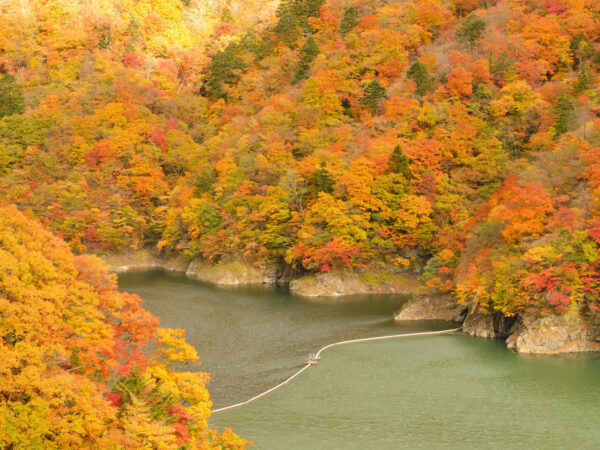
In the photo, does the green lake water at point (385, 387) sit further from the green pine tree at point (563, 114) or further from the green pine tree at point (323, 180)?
the green pine tree at point (563, 114)

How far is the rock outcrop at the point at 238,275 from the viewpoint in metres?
51.9

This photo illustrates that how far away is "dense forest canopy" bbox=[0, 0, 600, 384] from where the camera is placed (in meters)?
34.9

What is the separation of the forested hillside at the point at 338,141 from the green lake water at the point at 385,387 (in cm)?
450

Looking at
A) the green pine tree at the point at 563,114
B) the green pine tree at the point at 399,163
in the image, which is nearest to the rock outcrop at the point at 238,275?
the green pine tree at the point at 399,163

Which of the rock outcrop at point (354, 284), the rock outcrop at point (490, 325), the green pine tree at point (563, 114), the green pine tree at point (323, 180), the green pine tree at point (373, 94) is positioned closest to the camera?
the rock outcrop at point (490, 325)

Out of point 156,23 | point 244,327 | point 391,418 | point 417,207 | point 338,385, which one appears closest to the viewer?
point 391,418

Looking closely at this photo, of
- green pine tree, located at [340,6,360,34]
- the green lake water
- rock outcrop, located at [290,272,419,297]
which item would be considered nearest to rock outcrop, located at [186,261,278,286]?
rock outcrop, located at [290,272,419,297]

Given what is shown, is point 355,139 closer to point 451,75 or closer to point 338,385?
point 451,75

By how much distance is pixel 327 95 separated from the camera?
5934 cm

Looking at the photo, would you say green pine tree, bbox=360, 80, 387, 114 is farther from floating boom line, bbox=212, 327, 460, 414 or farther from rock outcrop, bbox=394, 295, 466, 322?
floating boom line, bbox=212, 327, 460, 414

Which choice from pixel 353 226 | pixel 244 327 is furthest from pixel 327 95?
pixel 244 327

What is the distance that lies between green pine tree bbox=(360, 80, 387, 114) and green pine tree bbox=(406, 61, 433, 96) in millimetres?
3305

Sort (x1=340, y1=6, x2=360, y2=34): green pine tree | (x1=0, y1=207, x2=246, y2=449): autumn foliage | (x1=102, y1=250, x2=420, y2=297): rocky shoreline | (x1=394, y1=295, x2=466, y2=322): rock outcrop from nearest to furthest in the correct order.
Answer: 1. (x1=0, y1=207, x2=246, y2=449): autumn foliage
2. (x1=394, y1=295, x2=466, y2=322): rock outcrop
3. (x1=102, y1=250, x2=420, y2=297): rocky shoreline
4. (x1=340, y1=6, x2=360, y2=34): green pine tree

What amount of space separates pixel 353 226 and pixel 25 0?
7986 cm
